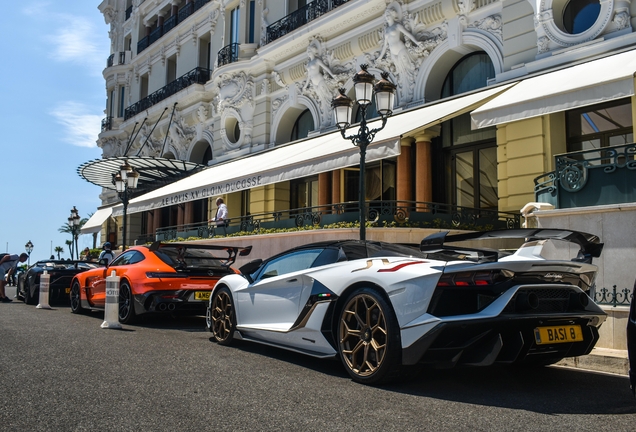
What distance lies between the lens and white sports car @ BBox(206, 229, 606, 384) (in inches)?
168

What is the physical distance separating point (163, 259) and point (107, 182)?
21.6 metres

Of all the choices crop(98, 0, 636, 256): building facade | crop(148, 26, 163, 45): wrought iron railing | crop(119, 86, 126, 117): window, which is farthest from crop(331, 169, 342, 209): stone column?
crop(119, 86, 126, 117): window

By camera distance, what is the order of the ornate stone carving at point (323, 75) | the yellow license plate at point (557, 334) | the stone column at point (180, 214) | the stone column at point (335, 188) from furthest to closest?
the stone column at point (180, 214) → the ornate stone carving at point (323, 75) → the stone column at point (335, 188) → the yellow license plate at point (557, 334)

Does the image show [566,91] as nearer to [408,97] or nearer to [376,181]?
[408,97]

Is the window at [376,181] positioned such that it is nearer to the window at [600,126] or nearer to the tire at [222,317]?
the window at [600,126]

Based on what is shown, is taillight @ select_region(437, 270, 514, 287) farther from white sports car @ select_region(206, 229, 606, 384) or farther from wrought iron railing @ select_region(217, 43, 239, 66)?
wrought iron railing @ select_region(217, 43, 239, 66)

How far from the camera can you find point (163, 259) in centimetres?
930

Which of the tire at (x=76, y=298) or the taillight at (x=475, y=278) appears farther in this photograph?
the tire at (x=76, y=298)

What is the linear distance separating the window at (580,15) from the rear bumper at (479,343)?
10170 mm

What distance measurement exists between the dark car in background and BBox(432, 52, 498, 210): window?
31.3ft

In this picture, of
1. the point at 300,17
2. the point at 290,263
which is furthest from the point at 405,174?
the point at 290,263

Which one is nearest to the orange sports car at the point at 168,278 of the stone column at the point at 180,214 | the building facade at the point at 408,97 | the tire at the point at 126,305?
the tire at the point at 126,305

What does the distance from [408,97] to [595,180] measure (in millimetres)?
8214

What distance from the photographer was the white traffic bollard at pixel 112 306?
8.73 m
